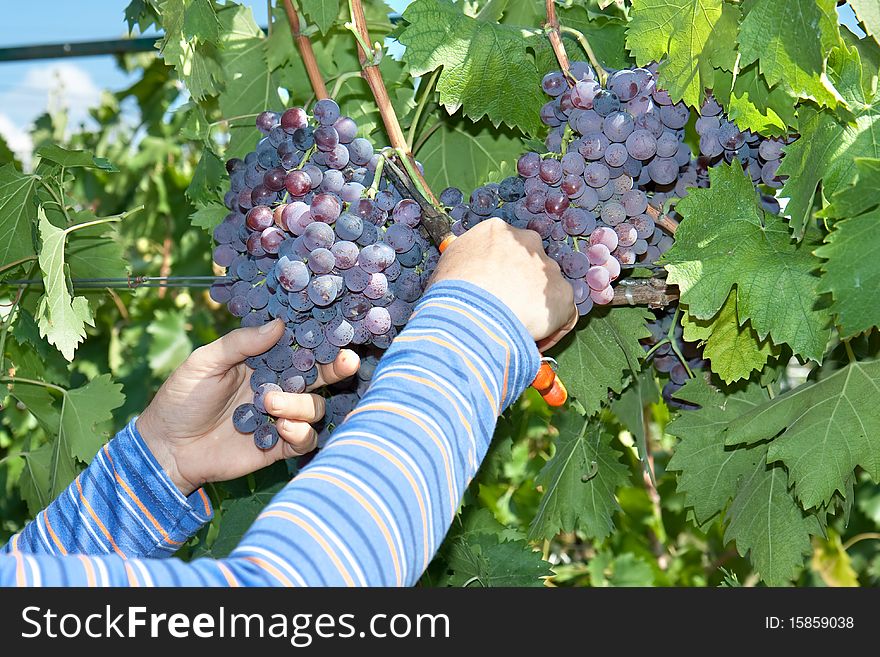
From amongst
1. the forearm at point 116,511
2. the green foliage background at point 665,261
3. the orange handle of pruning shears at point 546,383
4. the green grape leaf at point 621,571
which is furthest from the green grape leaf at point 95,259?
the green grape leaf at point 621,571

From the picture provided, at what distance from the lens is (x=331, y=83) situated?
1.47 metres

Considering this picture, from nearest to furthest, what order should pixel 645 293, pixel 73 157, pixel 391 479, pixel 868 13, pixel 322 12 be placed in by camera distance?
pixel 391 479, pixel 868 13, pixel 645 293, pixel 322 12, pixel 73 157

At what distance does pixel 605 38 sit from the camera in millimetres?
1317

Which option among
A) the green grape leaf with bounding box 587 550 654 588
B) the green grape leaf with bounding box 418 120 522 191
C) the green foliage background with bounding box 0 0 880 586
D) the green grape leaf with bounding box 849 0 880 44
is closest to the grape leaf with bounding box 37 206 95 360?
the green foliage background with bounding box 0 0 880 586

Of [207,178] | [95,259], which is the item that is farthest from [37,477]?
Result: [207,178]

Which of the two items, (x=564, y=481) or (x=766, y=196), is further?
(x=564, y=481)

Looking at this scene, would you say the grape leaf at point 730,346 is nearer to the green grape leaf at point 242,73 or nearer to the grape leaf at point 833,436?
the grape leaf at point 833,436

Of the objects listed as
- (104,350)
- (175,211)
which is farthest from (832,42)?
(104,350)

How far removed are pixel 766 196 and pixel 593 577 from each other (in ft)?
5.71

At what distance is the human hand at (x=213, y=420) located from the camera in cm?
110

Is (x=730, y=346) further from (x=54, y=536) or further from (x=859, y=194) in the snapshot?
(x=54, y=536)

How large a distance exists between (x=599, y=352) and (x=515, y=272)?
14.2 inches
